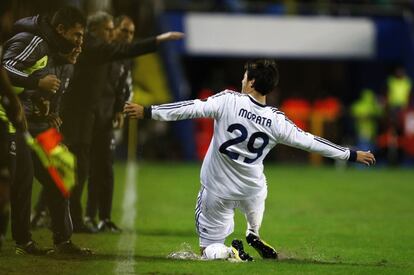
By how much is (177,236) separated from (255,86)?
2873 mm

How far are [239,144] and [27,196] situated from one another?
1928 mm

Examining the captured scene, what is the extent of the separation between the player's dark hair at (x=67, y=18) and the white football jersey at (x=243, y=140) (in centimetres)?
146

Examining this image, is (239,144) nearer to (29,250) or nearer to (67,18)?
(67,18)

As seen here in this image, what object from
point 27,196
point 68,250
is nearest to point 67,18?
point 27,196

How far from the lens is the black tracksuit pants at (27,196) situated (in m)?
9.54

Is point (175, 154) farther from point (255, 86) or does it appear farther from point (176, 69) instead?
point (255, 86)

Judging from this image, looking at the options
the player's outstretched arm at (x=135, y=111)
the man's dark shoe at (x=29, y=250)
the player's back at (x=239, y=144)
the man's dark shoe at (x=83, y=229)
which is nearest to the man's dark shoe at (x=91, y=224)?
the man's dark shoe at (x=83, y=229)

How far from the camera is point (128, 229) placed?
41.3ft

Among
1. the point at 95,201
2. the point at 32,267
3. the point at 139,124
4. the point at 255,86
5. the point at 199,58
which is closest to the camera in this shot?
the point at 32,267

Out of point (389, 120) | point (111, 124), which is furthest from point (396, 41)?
point (111, 124)

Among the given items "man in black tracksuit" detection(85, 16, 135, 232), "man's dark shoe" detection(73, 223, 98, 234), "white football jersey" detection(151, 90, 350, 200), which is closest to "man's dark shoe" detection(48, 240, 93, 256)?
"white football jersey" detection(151, 90, 350, 200)

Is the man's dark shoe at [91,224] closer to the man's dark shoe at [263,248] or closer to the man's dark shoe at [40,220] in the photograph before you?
the man's dark shoe at [40,220]

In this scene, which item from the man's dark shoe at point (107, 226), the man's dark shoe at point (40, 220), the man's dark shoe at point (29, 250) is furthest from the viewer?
the man's dark shoe at point (107, 226)

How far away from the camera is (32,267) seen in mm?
8938
